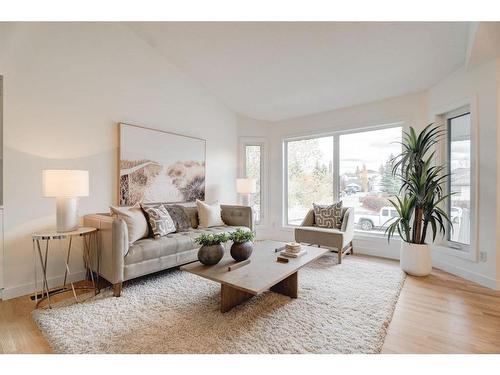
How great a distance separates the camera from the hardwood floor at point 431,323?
61.4 inches

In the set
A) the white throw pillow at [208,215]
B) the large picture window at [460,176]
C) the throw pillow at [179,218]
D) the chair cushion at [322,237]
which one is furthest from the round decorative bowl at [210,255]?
the large picture window at [460,176]

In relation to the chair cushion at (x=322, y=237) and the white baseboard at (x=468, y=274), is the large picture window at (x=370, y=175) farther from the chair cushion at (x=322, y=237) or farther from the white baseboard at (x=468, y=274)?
the chair cushion at (x=322, y=237)

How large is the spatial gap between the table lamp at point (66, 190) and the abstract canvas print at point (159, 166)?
790 millimetres

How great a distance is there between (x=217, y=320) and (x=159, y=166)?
2423 millimetres

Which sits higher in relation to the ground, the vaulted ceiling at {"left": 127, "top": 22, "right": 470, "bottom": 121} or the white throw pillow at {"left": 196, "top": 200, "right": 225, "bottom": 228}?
the vaulted ceiling at {"left": 127, "top": 22, "right": 470, "bottom": 121}

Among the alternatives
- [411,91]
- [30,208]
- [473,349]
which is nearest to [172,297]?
[30,208]

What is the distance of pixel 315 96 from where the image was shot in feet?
12.6

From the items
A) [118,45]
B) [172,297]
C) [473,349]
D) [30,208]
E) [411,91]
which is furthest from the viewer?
[411,91]

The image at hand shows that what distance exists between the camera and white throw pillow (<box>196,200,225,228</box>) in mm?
3559

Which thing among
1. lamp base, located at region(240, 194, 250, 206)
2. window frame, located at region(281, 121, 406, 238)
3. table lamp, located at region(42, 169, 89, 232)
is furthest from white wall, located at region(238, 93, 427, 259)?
table lamp, located at region(42, 169, 89, 232)

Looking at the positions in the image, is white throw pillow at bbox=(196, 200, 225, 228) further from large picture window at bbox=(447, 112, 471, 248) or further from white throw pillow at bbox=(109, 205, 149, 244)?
large picture window at bbox=(447, 112, 471, 248)

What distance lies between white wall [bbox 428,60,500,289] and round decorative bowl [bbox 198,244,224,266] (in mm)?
2928
